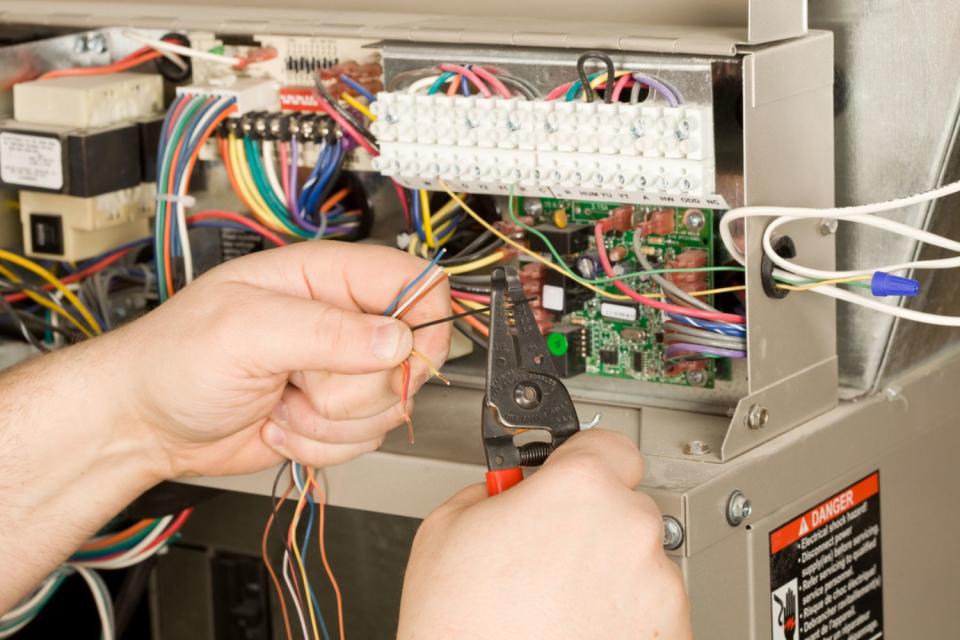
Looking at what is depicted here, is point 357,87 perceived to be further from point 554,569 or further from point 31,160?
point 554,569

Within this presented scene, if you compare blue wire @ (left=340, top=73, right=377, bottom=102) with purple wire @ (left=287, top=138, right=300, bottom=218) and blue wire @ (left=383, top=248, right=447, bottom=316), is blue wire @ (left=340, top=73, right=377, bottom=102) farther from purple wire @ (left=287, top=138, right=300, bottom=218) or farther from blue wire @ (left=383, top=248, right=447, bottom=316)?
blue wire @ (left=383, top=248, right=447, bottom=316)

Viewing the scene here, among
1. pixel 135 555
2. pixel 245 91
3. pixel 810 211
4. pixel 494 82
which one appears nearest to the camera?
pixel 810 211

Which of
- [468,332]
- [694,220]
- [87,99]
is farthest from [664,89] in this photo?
[87,99]

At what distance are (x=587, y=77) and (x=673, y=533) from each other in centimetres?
42

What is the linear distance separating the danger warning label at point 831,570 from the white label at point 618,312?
0.26 m

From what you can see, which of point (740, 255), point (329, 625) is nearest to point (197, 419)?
point (740, 255)

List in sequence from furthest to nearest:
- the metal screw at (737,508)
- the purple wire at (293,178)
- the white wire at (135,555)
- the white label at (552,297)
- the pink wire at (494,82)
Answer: the white wire at (135,555) < the purple wire at (293,178) < the white label at (552,297) < the pink wire at (494,82) < the metal screw at (737,508)

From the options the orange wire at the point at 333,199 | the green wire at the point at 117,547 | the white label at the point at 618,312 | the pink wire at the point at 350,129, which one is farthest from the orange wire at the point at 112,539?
the white label at the point at 618,312

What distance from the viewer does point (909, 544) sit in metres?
1.49

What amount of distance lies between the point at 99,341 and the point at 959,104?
85 cm

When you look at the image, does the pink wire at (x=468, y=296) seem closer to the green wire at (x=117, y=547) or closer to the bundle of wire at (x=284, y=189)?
the bundle of wire at (x=284, y=189)

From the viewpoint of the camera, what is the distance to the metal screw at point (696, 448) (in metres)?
1.30

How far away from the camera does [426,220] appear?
1.51 meters

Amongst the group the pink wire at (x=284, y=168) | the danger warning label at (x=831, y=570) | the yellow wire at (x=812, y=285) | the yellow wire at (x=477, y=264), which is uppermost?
the pink wire at (x=284, y=168)
